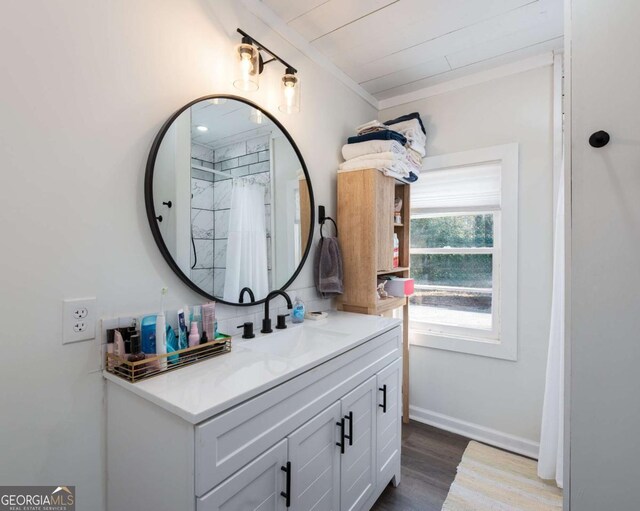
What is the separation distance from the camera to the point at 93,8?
39.4 inches

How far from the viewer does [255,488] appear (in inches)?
35.6

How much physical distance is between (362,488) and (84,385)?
1.21m

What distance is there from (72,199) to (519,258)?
2337 millimetres

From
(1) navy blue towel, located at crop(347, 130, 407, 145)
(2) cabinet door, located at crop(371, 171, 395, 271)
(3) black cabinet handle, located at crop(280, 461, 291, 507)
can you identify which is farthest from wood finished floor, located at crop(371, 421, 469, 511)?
(1) navy blue towel, located at crop(347, 130, 407, 145)

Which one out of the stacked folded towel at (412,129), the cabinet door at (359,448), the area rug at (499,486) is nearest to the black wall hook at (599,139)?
the cabinet door at (359,448)

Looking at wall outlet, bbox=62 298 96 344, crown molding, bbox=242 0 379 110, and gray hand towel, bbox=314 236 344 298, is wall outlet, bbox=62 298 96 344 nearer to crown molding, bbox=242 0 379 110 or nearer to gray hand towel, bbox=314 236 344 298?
gray hand towel, bbox=314 236 344 298

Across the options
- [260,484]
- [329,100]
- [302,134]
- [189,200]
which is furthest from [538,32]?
[260,484]

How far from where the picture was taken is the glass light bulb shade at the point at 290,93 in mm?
1558

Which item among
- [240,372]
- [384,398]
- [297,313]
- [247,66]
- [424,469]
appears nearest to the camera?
[240,372]

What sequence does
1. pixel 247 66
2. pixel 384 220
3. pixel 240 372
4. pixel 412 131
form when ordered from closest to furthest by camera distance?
pixel 240 372 → pixel 247 66 → pixel 384 220 → pixel 412 131

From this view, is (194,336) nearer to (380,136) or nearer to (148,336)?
(148,336)

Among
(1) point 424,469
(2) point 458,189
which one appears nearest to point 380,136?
(2) point 458,189

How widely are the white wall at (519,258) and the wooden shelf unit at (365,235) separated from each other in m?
0.71

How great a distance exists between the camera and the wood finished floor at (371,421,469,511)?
1.65 metres
